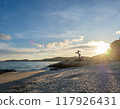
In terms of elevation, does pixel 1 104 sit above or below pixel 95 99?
below

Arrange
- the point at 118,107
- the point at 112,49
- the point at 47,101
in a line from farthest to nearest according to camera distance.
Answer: the point at 112,49 → the point at 47,101 → the point at 118,107

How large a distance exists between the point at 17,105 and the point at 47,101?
205cm

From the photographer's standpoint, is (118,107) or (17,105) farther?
(17,105)

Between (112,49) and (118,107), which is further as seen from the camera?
(112,49)

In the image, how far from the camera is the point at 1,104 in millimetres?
6508

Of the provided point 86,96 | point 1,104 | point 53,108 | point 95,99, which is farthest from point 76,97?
point 1,104

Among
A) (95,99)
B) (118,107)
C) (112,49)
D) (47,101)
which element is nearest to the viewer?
(118,107)

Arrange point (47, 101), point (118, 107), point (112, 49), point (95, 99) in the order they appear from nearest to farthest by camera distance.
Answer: point (118, 107) → point (95, 99) → point (47, 101) → point (112, 49)

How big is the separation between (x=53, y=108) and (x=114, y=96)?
13.9 feet

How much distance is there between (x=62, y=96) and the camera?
691 centimetres

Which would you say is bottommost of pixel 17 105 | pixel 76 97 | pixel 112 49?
pixel 17 105

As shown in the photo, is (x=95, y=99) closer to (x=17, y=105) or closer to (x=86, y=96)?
(x=86, y=96)

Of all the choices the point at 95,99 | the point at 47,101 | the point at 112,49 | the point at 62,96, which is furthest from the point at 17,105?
the point at 112,49

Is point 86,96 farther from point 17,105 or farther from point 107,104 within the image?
point 17,105
